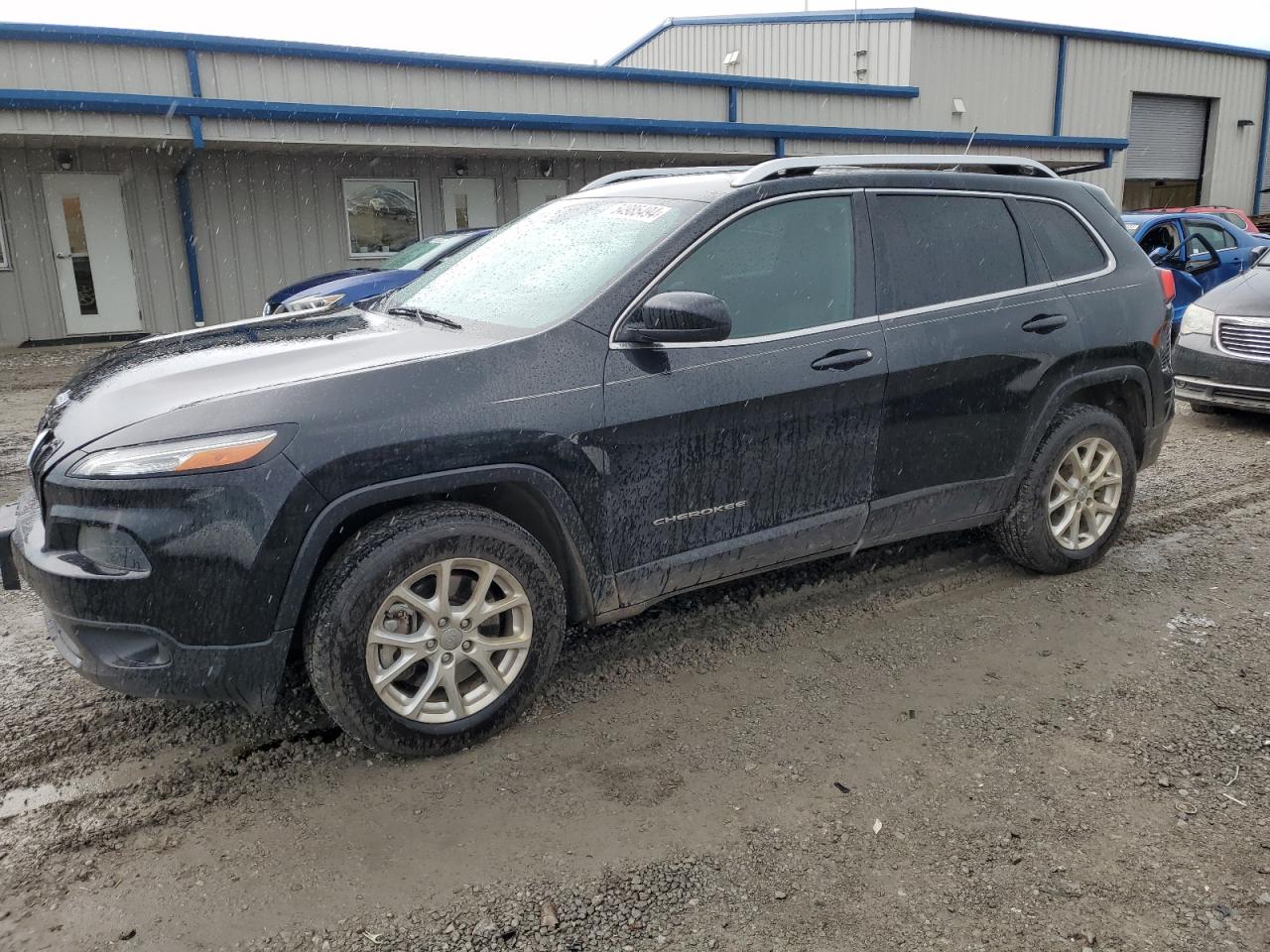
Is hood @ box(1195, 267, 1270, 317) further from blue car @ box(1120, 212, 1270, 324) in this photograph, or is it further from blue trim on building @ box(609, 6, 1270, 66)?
blue trim on building @ box(609, 6, 1270, 66)

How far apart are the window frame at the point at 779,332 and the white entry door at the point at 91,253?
45.3ft

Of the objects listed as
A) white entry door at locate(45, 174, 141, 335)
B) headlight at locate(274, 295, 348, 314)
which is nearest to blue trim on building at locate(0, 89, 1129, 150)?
white entry door at locate(45, 174, 141, 335)

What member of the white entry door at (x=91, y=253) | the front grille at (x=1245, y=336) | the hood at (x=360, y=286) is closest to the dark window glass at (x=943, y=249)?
the front grille at (x=1245, y=336)

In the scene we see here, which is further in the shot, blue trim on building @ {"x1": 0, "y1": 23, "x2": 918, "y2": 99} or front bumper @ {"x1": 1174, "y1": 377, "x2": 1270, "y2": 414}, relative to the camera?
blue trim on building @ {"x1": 0, "y1": 23, "x2": 918, "y2": 99}

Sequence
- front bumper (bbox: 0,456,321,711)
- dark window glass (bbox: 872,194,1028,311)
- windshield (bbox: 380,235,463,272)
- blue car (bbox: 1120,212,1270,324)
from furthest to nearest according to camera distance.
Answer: blue car (bbox: 1120,212,1270,324)
windshield (bbox: 380,235,463,272)
dark window glass (bbox: 872,194,1028,311)
front bumper (bbox: 0,456,321,711)

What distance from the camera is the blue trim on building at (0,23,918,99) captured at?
499 inches

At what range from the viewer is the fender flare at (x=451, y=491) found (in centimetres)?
286

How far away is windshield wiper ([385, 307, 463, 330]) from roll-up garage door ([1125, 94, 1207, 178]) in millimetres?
27957

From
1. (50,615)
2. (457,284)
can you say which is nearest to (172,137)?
(457,284)

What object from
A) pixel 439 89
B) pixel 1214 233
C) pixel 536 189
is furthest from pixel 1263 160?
pixel 439 89

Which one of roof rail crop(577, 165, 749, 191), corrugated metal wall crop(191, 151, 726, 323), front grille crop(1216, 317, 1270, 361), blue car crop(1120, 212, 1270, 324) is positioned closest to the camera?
roof rail crop(577, 165, 749, 191)

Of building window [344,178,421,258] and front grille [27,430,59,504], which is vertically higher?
building window [344,178,421,258]

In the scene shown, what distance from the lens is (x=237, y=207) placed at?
15227 mm

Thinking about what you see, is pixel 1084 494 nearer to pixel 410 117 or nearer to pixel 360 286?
pixel 360 286
